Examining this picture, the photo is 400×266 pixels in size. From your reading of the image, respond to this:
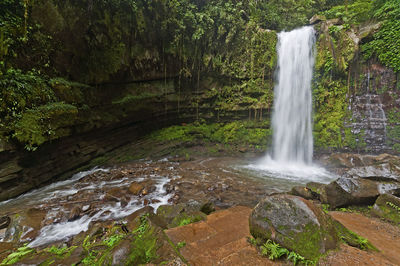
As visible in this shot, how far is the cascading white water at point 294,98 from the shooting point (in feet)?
36.3

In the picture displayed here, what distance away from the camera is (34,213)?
4.41 metres

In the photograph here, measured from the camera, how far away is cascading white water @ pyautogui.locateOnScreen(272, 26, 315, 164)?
1107 cm

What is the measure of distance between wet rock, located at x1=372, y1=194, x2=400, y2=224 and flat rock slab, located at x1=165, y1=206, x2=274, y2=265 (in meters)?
2.83

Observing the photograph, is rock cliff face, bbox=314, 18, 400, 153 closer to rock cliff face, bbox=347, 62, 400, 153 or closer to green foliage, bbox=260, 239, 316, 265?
rock cliff face, bbox=347, 62, 400, 153

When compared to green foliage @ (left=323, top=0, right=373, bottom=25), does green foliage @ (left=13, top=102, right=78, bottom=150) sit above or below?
below

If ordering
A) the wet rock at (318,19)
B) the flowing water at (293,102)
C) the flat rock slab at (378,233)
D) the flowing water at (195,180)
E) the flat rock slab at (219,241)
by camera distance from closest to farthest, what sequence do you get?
the flat rock slab at (219,241) < the flat rock slab at (378,233) < the flowing water at (195,180) < the flowing water at (293,102) < the wet rock at (318,19)

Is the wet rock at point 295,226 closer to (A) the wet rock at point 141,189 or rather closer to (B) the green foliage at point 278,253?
(B) the green foliage at point 278,253

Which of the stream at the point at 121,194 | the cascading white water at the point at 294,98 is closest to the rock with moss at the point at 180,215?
the stream at the point at 121,194

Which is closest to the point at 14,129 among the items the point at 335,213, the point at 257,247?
the point at 257,247

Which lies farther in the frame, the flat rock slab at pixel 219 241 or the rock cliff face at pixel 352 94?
the rock cliff face at pixel 352 94

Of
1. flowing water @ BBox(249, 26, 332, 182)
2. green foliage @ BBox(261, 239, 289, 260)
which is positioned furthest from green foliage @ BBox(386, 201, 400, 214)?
flowing water @ BBox(249, 26, 332, 182)

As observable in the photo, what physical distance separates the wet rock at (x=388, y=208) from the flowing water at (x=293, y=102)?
655 cm

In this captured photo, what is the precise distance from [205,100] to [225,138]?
304 centimetres

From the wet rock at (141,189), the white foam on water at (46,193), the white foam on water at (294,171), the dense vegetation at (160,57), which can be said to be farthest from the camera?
the white foam on water at (294,171)
